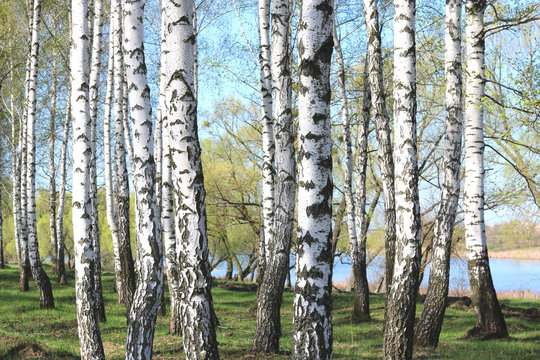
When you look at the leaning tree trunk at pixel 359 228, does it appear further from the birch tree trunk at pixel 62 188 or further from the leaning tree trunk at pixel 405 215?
the birch tree trunk at pixel 62 188

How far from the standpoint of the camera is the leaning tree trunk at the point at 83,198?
295 inches

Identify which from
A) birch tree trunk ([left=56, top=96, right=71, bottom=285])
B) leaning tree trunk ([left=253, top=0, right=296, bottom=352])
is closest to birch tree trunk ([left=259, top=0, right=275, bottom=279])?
leaning tree trunk ([left=253, top=0, right=296, bottom=352])

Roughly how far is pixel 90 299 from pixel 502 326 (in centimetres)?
735

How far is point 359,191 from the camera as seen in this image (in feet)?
48.2

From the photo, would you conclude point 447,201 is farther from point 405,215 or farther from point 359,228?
point 359,228

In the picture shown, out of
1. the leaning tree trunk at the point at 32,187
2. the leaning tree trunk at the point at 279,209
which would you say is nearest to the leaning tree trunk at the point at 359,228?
the leaning tree trunk at the point at 279,209

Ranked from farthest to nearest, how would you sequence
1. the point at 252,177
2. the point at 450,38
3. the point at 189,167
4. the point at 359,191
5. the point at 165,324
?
the point at 252,177, the point at 359,191, the point at 165,324, the point at 450,38, the point at 189,167

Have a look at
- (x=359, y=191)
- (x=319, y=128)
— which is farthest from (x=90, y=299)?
(x=359, y=191)

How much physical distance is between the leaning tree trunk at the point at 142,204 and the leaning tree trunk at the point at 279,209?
218cm

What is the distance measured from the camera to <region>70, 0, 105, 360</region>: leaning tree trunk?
7.50 meters

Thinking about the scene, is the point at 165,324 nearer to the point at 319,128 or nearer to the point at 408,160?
the point at 408,160

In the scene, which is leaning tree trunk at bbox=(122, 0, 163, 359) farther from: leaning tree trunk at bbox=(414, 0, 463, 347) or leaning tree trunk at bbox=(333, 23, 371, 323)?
leaning tree trunk at bbox=(333, 23, 371, 323)

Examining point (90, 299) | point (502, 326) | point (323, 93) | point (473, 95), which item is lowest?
point (502, 326)

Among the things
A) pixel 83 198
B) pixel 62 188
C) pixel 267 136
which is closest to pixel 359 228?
pixel 267 136
